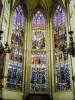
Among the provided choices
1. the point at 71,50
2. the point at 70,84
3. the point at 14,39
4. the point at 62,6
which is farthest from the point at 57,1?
the point at 71,50

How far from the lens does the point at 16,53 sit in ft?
53.5

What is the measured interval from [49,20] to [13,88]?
7.91 metres

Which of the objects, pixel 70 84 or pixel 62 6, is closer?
pixel 70 84

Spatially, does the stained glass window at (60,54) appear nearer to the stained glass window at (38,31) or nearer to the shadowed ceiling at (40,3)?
the shadowed ceiling at (40,3)

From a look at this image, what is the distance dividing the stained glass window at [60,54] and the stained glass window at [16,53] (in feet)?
10.8

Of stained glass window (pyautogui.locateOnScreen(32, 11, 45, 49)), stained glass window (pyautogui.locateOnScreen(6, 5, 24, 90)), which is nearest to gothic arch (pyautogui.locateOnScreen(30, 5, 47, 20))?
stained glass window (pyautogui.locateOnScreen(32, 11, 45, 49))

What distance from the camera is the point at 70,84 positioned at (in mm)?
14297

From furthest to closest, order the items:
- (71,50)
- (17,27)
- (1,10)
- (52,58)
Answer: (17,27)
(52,58)
(1,10)
(71,50)

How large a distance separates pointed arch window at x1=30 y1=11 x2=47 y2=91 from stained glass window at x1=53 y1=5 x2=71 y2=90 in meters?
1.21

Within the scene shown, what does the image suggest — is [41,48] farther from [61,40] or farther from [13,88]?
[13,88]

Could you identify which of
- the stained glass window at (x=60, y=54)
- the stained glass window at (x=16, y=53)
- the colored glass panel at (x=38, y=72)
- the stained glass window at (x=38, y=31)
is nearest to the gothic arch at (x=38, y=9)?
the stained glass window at (x=38, y=31)

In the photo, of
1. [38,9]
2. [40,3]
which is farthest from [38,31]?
[40,3]

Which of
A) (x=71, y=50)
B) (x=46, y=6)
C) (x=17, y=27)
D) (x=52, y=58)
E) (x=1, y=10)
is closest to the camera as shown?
(x=71, y=50)

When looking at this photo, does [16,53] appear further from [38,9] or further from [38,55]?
[38,9]
